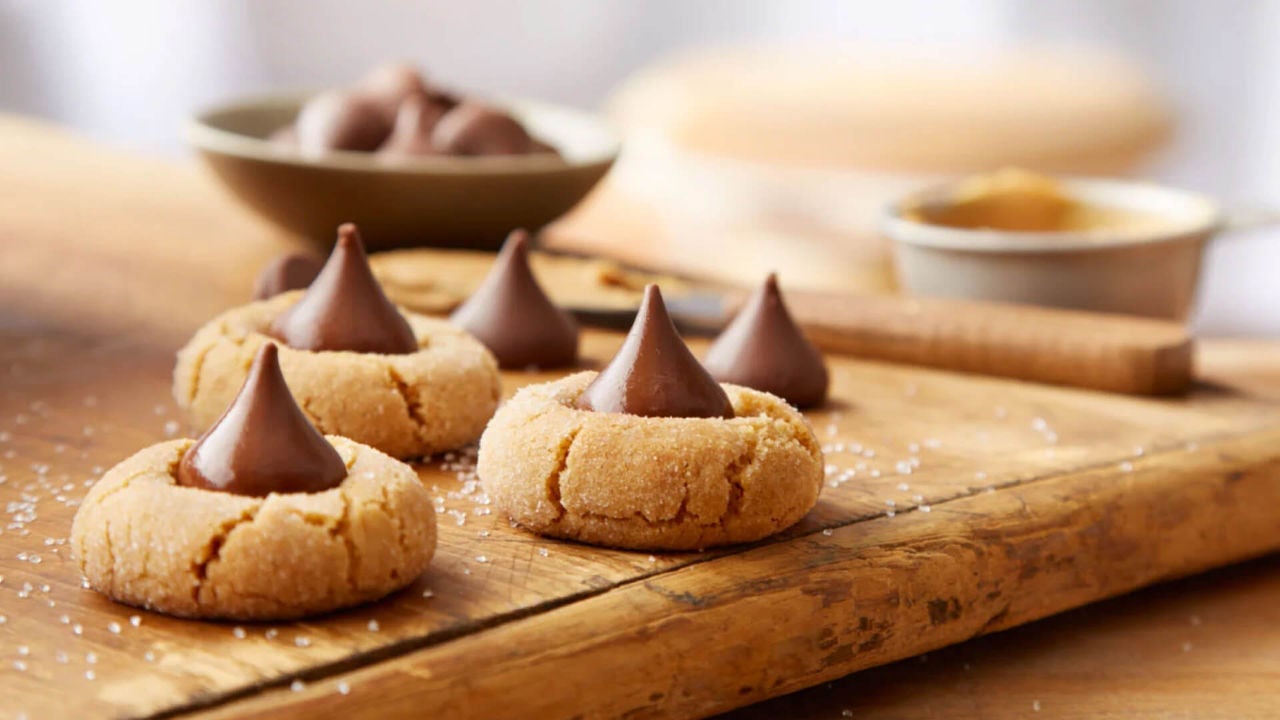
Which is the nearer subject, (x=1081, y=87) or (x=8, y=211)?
(x=8, y=211)

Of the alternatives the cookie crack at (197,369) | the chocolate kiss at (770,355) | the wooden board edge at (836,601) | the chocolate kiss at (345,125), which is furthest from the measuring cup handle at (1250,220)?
the cookie crack at (197,369)

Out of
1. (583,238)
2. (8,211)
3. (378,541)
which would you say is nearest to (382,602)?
(378,541)

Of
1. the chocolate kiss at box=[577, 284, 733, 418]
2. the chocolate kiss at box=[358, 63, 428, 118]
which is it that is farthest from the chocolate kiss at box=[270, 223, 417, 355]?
the chocolate kiss at box=[358, 63, 428, 118]

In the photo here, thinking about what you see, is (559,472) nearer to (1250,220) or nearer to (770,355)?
(770,355)

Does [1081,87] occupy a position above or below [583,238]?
above

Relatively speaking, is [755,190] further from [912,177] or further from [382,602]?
[382,602]
